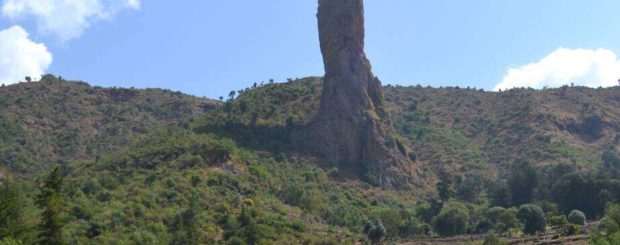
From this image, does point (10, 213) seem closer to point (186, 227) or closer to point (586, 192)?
point (186, 227)

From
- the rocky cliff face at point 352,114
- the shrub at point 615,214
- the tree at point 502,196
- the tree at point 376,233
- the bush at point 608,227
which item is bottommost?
the tree at point 376,233

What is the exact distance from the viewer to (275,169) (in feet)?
269

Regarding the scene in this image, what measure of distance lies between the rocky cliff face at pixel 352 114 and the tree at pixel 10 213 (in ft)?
170

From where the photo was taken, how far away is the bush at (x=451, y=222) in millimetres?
70812

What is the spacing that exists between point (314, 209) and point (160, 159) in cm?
1824

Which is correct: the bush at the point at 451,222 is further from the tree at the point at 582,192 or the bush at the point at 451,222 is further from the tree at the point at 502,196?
the tree at the point at 582,192

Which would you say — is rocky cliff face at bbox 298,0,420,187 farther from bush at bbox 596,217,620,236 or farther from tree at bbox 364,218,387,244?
bush at bbox 596,217,620,236

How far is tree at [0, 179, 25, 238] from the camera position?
4111 cm

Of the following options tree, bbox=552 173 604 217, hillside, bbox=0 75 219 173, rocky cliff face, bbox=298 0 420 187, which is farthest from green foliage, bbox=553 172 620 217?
hillside, bbox=0 75 219 173

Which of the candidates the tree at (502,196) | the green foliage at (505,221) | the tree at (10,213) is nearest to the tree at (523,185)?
the tree at (502,196)

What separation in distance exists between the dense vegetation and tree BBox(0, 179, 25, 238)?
0.31ft

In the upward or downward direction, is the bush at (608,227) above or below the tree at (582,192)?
below

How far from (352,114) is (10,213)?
2241 inches

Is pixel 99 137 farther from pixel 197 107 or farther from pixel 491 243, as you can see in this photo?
pixel 491 243
